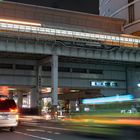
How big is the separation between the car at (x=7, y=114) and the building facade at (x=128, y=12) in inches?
3000

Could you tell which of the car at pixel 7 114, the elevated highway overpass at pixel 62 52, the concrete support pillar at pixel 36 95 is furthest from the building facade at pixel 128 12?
the car at pixel 7 114

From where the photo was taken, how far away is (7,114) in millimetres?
22219

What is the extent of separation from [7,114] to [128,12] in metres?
85.4

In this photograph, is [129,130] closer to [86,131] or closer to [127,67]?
[86,131]

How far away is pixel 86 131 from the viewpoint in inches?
683

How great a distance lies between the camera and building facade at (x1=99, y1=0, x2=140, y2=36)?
97750 millimetres

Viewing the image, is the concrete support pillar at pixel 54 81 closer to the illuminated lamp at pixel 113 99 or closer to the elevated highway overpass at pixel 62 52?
the elevated highway overpass at pixel 62 52

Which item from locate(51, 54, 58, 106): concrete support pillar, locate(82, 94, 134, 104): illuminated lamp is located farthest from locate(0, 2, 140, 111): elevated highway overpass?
locate(82, 94, 134, 104): illuminated lamp

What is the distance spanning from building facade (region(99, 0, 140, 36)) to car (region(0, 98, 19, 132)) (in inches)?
3000

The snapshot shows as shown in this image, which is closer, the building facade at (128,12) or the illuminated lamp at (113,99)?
the illuminated lamp at (113,99)

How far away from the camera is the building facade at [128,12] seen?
97750 mm

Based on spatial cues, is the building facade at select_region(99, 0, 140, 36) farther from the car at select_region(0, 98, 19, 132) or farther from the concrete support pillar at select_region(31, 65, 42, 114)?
the car at select_region(0, 98, 19, 132)

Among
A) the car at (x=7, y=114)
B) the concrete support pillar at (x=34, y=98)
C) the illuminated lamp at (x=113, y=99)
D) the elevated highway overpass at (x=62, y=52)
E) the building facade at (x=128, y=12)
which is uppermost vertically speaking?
the building facade at (x=128, y=12)

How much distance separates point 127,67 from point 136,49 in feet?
57.6
